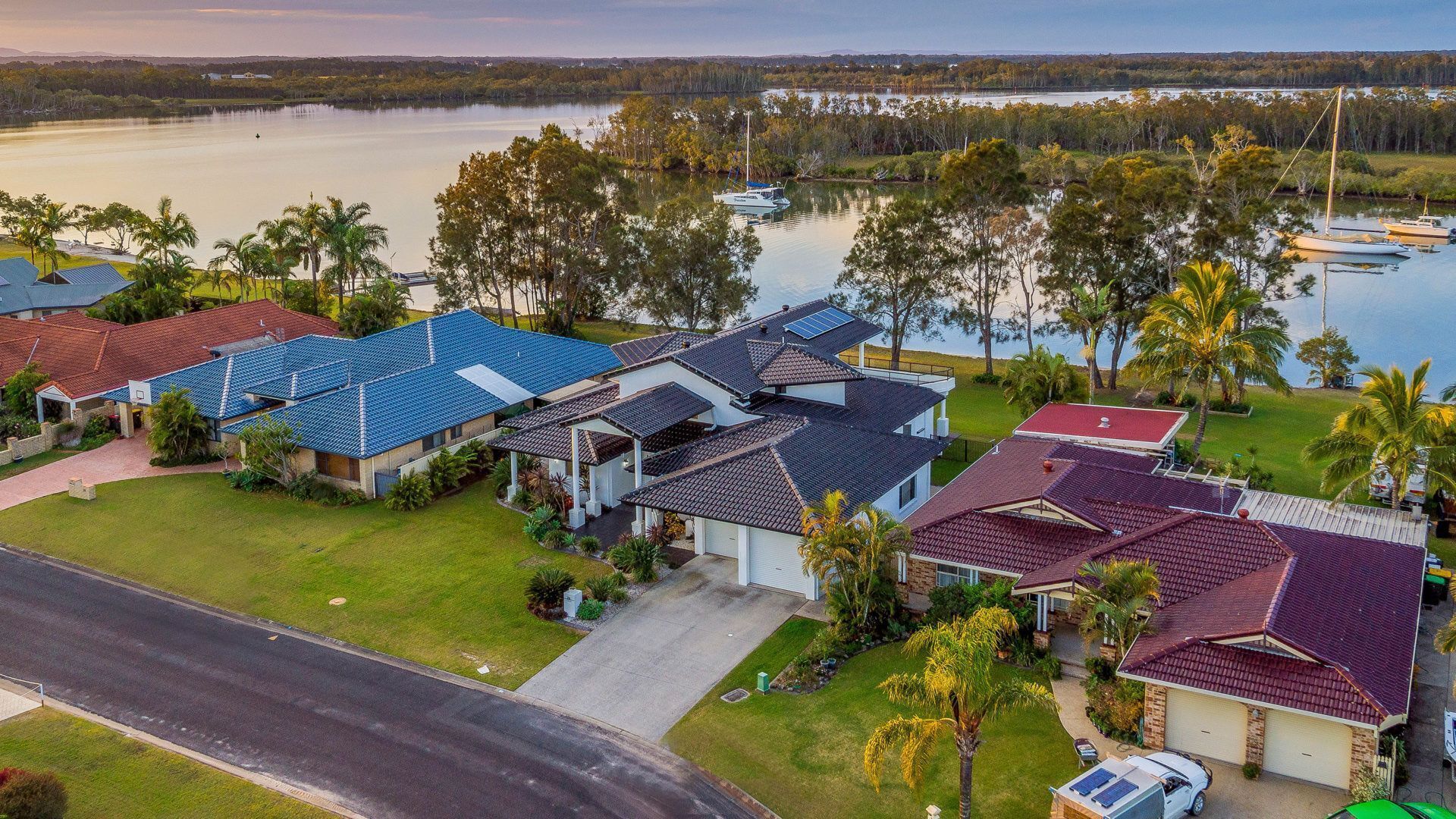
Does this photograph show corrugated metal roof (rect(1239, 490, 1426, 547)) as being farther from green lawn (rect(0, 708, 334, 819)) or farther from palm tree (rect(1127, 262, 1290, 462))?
green lawn (rect(0, 708, 334, 819))

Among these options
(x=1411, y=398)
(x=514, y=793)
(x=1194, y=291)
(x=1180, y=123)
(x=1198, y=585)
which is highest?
(x=1180, y=123)

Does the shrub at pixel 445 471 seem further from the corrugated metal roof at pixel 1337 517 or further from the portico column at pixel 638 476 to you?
the corrugated metal roof at pixel 1337 517

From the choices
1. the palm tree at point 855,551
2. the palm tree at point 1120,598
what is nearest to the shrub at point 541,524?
the palm tree at point 855,551

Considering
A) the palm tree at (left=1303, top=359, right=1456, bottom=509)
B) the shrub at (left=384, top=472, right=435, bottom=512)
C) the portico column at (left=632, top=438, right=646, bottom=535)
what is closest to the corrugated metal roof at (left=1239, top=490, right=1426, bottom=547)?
the palm tree at (left=1303, top=359, right=1456, bottom=509)

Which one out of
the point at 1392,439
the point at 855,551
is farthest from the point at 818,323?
the point at 1392,439

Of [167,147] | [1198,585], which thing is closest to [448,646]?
[1198,585]

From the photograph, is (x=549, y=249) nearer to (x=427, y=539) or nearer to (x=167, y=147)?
(x=427, y=539)
